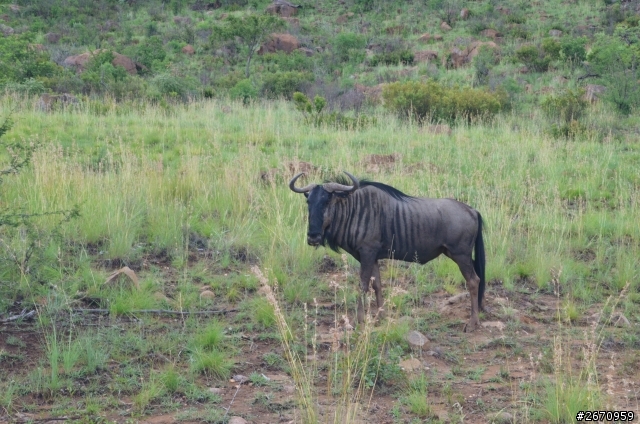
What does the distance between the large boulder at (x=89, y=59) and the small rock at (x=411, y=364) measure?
72.7 feet

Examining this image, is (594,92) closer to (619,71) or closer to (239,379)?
(619,71)

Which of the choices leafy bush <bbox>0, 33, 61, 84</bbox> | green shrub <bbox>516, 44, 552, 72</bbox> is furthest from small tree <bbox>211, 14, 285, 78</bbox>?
green shrub <bbox>516, 44, 552, 72</bbox>

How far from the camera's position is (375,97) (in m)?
20.7

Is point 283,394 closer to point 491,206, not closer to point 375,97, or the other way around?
point 491,206

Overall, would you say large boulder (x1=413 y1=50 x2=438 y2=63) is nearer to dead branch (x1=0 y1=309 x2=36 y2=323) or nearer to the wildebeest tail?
the wildebeest tail

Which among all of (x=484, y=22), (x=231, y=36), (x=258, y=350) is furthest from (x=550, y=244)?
(x=484, y=22)

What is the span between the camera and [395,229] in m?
6.46

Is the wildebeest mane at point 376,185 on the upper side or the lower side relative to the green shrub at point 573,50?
lower

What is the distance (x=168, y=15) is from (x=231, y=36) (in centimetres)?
919

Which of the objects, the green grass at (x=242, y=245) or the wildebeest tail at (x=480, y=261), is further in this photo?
the wildebeest tail at (x=480, y=261)

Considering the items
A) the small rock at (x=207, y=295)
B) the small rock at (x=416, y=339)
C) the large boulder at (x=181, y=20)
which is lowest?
the small rock at (x=416, y=339)

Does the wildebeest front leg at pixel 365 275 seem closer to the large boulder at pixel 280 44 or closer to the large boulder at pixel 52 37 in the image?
the large boulder at pixel 280 44

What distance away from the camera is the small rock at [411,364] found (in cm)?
532

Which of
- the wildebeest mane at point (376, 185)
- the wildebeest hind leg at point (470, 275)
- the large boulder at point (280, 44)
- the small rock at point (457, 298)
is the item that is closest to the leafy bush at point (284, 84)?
the large boulder at point (280, 44)
